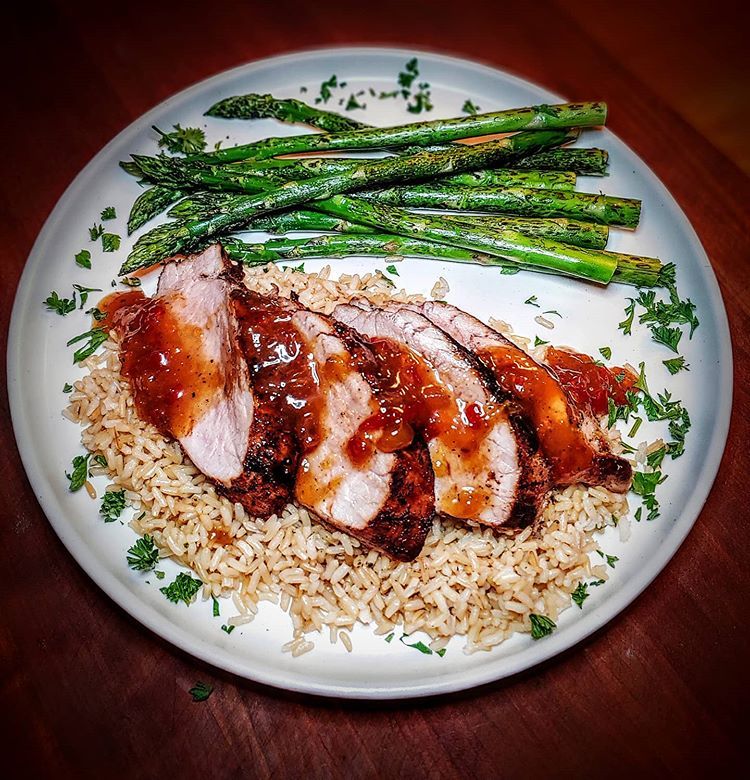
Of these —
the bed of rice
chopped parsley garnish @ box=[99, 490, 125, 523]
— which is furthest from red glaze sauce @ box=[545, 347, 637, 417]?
chopped parsley garnish @ box=[99, 490, 125, 523]

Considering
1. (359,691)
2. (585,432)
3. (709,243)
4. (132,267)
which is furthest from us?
(709,243)

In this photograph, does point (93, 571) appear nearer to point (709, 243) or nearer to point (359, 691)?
point (359, 691)

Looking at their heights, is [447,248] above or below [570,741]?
above

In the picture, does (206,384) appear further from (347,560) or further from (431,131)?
(431,131)

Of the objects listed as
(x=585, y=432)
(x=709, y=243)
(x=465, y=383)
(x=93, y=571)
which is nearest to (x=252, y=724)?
(x=93, y=571)

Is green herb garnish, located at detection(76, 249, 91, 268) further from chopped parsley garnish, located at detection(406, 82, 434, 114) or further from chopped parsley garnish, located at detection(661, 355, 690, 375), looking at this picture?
chopped parsley garnish, located at detection(661, 355, 690, 375)

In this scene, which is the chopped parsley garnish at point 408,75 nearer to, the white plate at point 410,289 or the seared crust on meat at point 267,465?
the white plate at point 410,289

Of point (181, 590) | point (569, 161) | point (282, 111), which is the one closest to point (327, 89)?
point (282, 111)

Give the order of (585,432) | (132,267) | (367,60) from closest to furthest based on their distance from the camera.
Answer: (585,432) < (132,267) < (367,60)
